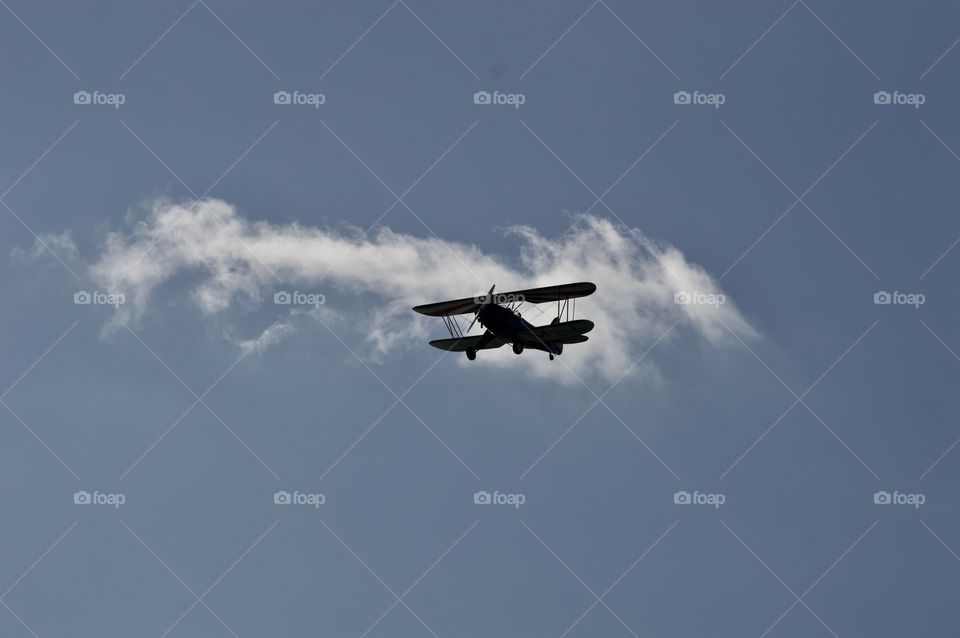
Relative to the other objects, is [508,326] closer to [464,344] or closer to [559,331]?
[559,331]

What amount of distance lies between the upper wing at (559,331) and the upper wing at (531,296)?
6.17 feet

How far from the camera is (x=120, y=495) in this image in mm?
116812

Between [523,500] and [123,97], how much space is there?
37086mm

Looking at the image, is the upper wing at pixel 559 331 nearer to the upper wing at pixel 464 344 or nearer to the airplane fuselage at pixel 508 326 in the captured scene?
the airplane fuselage at pixel 508 326

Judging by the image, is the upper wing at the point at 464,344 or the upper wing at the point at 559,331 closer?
the upper wing at the point at 559,331

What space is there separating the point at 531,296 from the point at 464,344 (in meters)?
7.35

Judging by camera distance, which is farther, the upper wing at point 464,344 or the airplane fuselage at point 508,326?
the upper wing at point 464,344

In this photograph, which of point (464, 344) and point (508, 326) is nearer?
point (508, 326)

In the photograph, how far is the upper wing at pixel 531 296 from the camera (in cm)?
11088

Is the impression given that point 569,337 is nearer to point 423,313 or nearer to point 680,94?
point 423,313

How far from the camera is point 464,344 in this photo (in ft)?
385

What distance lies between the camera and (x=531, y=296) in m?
112

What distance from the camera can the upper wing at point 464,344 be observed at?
114 m

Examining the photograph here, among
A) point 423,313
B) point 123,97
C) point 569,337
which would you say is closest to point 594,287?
point 569,337
